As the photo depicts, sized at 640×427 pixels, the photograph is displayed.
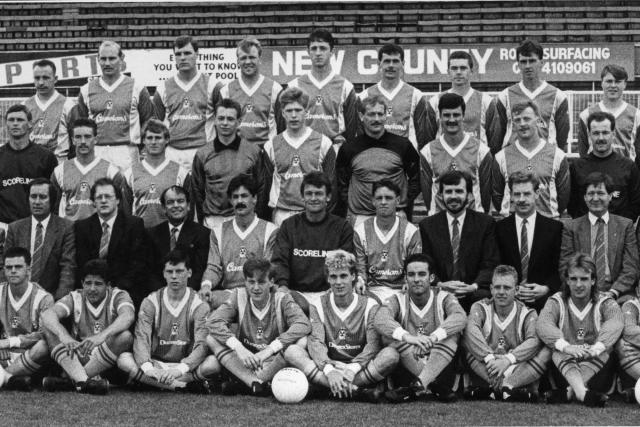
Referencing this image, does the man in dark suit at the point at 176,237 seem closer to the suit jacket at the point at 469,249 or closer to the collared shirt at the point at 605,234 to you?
the suit jacket at the point at 469,249

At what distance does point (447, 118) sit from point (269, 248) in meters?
1.52

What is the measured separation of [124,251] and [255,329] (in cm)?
111

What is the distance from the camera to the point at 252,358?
20.1ft

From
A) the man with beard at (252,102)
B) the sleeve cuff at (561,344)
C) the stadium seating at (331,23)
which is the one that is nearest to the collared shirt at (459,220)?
the sleeve cuff at (561,344)

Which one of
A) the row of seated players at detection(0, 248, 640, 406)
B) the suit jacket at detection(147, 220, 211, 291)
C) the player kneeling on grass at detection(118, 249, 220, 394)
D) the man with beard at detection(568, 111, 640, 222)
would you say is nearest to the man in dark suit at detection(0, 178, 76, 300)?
the row of seated players at detection(0, 248, 640, 406)

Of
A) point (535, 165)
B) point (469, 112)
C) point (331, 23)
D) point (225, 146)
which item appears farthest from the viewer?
point (331, 23)

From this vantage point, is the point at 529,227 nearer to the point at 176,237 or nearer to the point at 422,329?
the point at 422,329

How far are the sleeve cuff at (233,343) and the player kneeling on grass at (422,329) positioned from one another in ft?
2.70

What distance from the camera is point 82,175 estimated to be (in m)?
7.53

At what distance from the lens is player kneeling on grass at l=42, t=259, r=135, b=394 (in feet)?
20.7

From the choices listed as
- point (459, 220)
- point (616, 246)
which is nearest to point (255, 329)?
point (459, 220)

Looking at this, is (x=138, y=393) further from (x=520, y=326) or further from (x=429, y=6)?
(x=429, y=6)

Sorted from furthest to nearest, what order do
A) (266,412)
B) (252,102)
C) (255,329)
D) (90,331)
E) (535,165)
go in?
(252,102)
(535,165)
(90,331)
(255,329)
(266,412)

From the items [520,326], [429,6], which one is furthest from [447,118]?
[429,6]
